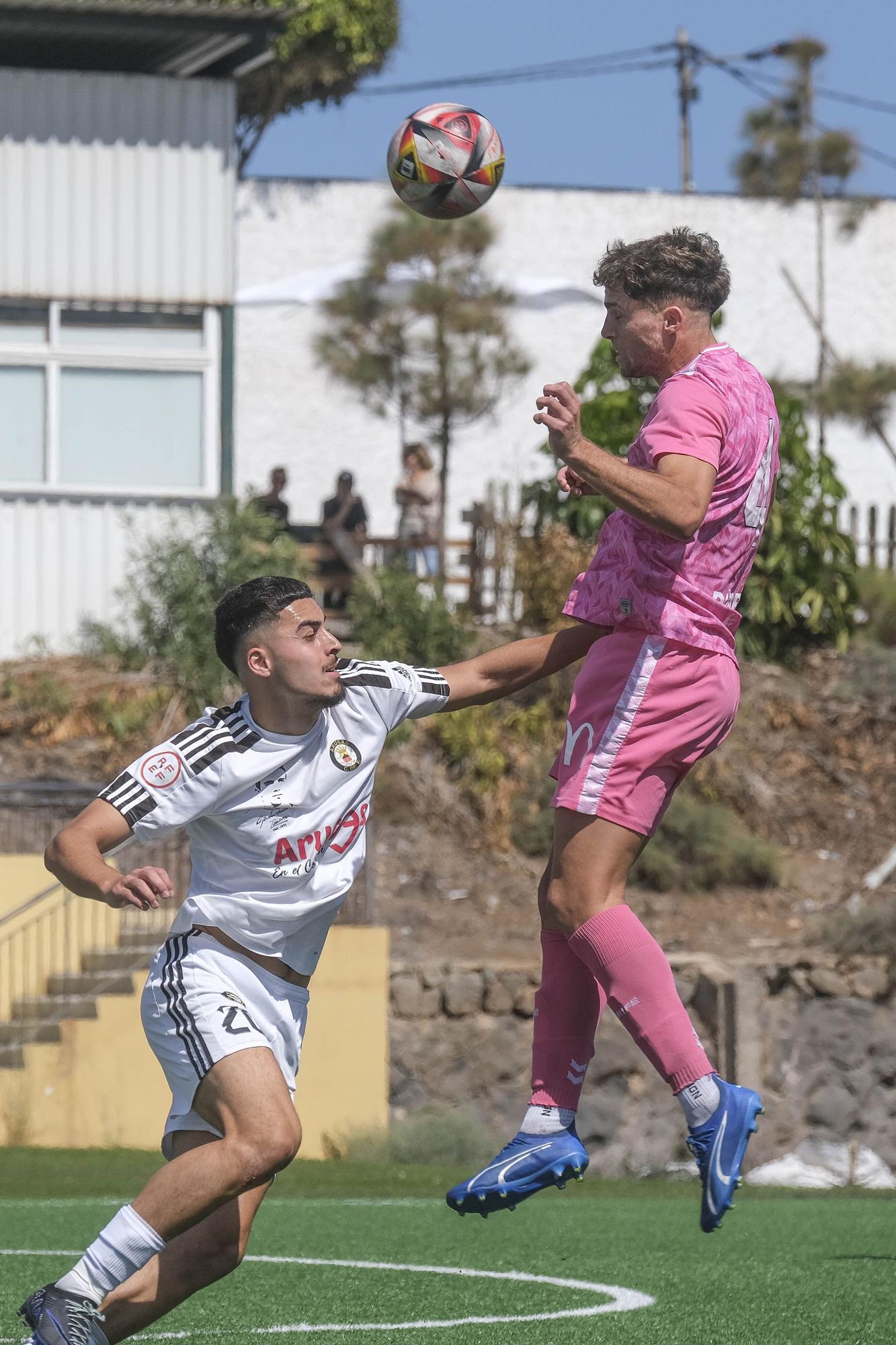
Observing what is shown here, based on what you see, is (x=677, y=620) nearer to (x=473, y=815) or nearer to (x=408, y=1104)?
(x=408, y=1104)

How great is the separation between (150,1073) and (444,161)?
415 inches

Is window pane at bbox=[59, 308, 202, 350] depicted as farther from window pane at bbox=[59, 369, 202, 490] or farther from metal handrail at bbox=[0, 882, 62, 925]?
metal handrail at bbox=[0, 882, 62, 925]

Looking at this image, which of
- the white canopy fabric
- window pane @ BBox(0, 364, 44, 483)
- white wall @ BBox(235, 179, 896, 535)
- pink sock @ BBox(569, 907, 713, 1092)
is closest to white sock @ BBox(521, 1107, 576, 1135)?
pink sock @ BBox(569, 907, 713, 1092)

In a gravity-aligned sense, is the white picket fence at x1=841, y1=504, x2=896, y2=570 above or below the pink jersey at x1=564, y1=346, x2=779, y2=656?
below

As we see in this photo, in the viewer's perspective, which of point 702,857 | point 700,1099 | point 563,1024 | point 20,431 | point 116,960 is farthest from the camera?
point 20,431

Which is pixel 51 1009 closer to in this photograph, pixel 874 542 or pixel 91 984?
pixel 91 984

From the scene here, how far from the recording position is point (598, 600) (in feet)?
17.3

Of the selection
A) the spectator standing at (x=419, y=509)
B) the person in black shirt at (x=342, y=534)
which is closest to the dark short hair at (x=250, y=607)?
the person in black shirt at (x=342, y=534)

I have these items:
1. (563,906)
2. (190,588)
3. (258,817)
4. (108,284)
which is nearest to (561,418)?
(563,906)

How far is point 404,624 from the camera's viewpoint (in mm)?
18797

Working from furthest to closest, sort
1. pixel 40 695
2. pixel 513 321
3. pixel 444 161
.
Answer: pixel 513 321, pixel 40 695, pixel 444 161

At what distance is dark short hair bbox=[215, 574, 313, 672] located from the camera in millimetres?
5574

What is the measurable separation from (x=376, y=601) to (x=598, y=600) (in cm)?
1373

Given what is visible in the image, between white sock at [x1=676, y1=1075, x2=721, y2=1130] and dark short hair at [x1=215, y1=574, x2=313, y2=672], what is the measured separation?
5.59 feet
